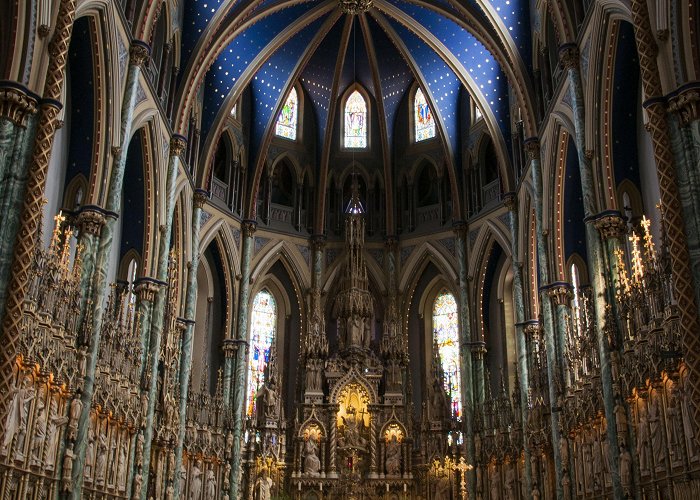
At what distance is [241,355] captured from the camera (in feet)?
93.9

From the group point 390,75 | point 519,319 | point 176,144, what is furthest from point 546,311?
point 390,75

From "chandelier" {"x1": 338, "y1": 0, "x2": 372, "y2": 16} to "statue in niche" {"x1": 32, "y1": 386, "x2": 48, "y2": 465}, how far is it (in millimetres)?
18716

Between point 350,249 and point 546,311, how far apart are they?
32.4 feet

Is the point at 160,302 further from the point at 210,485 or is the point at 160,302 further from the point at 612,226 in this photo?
the point at 612,226

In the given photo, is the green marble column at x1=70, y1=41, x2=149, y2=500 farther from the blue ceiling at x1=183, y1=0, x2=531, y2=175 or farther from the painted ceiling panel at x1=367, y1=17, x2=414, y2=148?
the painted ceiling panel at x1=367, y1=17, x2=414, y2=148

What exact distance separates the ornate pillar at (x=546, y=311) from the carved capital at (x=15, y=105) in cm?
1457

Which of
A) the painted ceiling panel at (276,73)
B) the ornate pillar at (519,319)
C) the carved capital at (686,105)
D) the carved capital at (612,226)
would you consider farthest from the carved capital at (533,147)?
the painted ceiling panel at (276,73)

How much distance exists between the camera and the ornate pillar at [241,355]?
88.5 feet

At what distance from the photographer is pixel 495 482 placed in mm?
25984

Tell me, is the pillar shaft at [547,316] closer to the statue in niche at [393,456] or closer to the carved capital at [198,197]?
the statue in niche at [393,456]

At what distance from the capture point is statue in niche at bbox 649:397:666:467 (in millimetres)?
15359

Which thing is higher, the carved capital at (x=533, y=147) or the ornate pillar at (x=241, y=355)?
the carved capital at (x=533, y=147)

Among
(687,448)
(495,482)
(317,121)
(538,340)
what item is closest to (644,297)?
(687,448)

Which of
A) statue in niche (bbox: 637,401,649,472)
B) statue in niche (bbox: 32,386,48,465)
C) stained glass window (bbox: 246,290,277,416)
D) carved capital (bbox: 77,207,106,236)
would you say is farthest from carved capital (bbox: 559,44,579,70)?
stained glass window (bbox: 246,290,277,416)
